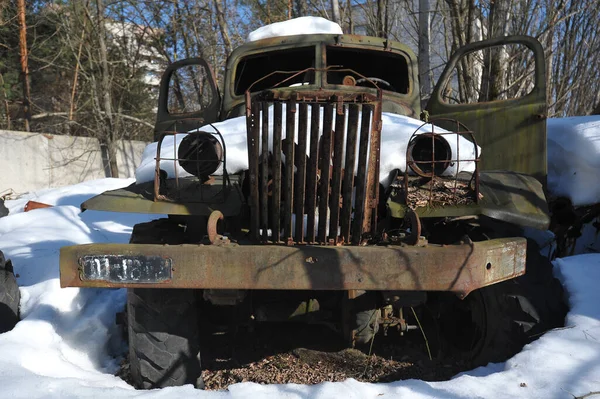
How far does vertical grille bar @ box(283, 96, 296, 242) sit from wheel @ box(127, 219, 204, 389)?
605mm

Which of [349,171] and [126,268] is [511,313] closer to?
[349,171]

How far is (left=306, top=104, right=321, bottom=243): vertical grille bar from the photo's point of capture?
2.13 metres

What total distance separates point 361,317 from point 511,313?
77cm

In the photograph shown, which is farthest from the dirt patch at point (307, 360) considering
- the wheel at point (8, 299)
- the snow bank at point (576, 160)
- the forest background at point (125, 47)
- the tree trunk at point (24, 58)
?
the tree trunk at point (24, 58)

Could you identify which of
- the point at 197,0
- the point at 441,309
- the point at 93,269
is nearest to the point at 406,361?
the point at 441,309

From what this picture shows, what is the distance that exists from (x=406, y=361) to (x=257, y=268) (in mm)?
1415

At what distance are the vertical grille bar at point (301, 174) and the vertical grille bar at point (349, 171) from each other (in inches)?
7.2

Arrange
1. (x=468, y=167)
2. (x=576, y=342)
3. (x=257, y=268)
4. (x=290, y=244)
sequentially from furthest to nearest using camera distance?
(x=468, y=167) < (x=576, y=342) < (x=290, y=244) < (x=257, y=268)

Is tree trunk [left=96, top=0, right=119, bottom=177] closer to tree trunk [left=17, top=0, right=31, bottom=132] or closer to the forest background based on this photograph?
the forest background

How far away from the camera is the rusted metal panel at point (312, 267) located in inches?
82.8

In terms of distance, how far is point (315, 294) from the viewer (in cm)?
269

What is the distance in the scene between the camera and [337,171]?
2184mm

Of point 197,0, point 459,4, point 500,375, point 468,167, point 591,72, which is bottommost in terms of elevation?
point 500,375

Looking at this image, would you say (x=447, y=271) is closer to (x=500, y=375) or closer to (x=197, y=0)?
A: (x=500, y=375)
